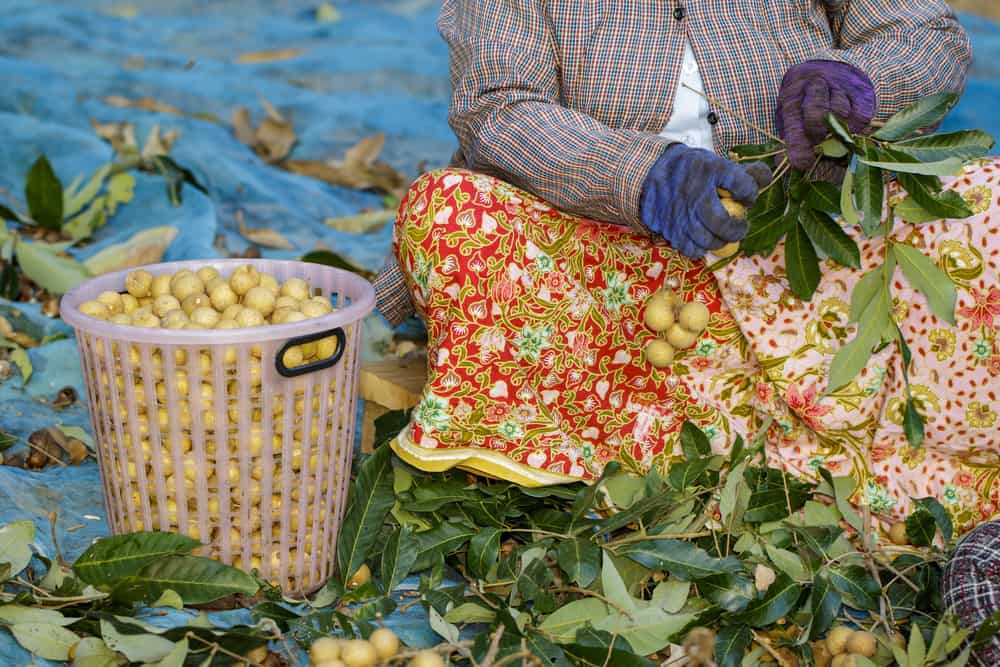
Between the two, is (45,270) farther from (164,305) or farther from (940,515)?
(940,515)

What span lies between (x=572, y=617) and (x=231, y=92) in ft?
7.41

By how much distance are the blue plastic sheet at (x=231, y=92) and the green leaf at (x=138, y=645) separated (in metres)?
1.11

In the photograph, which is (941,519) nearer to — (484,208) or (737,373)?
(737,373)

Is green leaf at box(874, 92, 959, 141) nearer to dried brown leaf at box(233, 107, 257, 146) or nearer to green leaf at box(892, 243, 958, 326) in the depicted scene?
green leaf at box(892, 243, 958, 326)

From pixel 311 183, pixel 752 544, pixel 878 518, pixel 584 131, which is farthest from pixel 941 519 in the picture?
pixel 311 183

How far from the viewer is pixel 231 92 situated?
2.90 meters

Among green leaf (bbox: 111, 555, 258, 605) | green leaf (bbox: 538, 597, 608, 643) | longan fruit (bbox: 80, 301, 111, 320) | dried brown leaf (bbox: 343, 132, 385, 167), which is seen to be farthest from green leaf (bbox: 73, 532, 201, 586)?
dried brown leaf (bbox: 343, 132, 385, 167)

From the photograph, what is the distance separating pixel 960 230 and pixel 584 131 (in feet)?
1.39

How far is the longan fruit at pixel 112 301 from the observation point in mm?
1135

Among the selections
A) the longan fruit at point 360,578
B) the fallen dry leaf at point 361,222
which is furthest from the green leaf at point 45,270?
the longan fruit at point 360,578

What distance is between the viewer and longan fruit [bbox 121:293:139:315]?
117cm

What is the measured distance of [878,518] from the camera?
1.21m

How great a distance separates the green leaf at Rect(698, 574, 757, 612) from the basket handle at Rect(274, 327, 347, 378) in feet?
1.47

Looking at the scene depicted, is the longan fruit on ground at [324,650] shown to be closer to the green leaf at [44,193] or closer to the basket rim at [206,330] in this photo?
the basket rim at [206,330]
